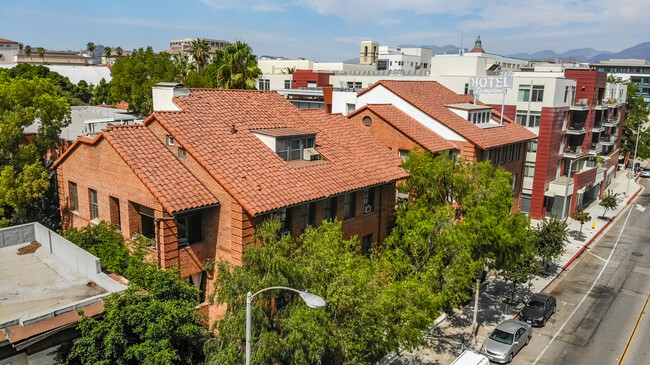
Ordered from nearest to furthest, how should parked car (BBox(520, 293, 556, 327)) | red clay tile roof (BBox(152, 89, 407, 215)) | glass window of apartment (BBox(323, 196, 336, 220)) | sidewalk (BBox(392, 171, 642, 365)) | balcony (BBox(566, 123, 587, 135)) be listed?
red clay tile roof (BBox(152, 89, 407, 215)) < glass window of apartment (BBox(323, 196, 336, 220)) < sidewalk (BBox(392, 171, 642, 365)) < parked car (BBox(520, 293, 556, 327)) < balcony (BBox(566, 123, 587, 135))

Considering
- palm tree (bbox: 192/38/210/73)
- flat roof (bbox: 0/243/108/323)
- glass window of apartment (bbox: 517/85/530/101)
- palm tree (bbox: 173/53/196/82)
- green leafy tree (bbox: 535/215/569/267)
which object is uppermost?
palm tree (bbox: 192/38/210/73)

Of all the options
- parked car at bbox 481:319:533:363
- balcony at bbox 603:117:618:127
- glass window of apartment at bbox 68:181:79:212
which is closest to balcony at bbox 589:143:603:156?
balcony at bbox 603:117:618:127

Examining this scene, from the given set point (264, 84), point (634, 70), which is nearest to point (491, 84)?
point (264, 84)

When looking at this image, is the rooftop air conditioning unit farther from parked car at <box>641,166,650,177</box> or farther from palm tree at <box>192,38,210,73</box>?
parked car at <box>641,166,650,177</box>

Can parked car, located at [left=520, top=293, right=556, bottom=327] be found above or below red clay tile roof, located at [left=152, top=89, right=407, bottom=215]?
below

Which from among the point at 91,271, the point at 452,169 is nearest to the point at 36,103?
the point at 91,271

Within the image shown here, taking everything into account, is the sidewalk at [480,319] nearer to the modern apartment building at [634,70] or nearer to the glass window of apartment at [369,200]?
the glass window of apartment at [369,200]
